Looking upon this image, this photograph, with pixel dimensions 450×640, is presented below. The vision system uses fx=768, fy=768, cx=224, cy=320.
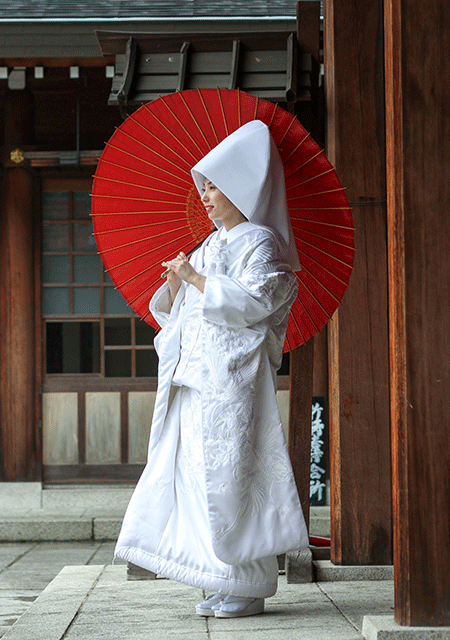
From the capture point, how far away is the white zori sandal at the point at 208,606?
3.08m

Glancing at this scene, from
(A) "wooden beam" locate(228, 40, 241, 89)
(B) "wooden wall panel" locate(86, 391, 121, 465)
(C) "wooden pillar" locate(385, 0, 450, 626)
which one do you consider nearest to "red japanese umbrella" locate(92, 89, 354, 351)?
(A) "wooden beam" locate(228, 40, 241, 89)

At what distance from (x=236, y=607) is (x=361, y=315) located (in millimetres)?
1597

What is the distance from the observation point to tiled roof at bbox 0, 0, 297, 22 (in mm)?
6527

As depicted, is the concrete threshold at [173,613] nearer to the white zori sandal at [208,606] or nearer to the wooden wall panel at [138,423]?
the white zori sandal at [208,606]

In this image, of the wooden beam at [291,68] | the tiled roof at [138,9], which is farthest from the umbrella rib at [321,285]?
the tiled roof at [138,9]

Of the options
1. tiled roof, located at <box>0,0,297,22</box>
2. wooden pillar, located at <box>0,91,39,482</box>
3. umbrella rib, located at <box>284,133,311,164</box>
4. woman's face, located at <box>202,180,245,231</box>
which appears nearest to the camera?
woman's face, located at <box>202,180,245,231</box>

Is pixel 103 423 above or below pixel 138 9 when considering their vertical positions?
below

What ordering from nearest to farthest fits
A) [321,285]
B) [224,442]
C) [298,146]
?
[224,442] < [298,146] < [321,285]

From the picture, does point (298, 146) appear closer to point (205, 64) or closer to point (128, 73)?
point (205, 64)

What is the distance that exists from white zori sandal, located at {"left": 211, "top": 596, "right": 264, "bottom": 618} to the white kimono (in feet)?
0.26

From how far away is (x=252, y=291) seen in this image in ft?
9.81

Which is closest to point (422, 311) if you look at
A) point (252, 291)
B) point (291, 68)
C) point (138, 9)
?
point (252, 291)

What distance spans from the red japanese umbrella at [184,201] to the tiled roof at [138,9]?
3.40 metres

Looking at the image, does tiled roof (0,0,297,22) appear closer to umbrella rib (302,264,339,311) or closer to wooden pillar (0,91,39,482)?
wooden pillar (0,91,39,482)
